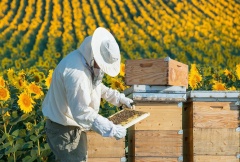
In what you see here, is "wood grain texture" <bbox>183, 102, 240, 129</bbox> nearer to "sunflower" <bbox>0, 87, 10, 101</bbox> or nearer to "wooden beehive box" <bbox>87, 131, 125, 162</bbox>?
"wooden beehive box" <bbox>87, 131, 125, 162</bbox>

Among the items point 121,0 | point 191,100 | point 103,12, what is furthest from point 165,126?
point 121,0

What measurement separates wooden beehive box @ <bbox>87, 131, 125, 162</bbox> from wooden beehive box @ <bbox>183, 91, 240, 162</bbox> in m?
0.58

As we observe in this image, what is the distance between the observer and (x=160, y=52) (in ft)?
41.5

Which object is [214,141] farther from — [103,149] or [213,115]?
[103,149]

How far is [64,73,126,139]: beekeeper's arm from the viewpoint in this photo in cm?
403

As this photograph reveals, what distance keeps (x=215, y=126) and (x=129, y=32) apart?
9.27 metres

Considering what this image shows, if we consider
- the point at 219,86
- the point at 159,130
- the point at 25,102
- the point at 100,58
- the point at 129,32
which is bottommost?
the point at 159,130

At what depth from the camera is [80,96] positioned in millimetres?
4051

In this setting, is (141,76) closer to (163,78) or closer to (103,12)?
(163,78)

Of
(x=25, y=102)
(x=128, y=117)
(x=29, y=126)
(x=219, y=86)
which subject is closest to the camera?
(x=128, y=117)

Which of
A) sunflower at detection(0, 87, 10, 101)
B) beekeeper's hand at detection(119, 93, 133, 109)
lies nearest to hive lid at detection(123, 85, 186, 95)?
beekeeper's hand at detection(119, 93, 133, 109)

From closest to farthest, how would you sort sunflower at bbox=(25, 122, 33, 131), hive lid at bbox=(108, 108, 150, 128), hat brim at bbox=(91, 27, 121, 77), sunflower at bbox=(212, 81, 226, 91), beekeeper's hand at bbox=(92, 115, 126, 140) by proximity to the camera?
beekeeper's hand at bbox=(92, 115, 126, 140) < hat brim at bbox=(91, 27, 121, 77) < hive lid at bbox=(108, 108, 150, 128) < sunflower at bbox=(25, 122, 33, 131) < sunflower at bbox=(212, 81, 226, 91)

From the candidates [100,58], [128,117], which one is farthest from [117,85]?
[100,58]

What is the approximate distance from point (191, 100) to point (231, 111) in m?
0.33
